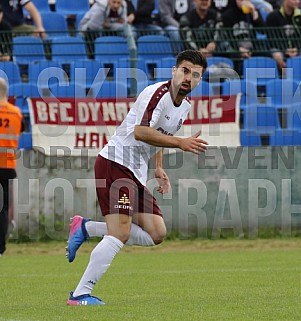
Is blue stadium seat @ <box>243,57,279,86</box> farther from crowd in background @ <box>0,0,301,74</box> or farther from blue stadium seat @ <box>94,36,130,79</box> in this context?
blue stadium seat @ <box>94,36,130,79</box>

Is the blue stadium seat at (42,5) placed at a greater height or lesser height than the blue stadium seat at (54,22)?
greater

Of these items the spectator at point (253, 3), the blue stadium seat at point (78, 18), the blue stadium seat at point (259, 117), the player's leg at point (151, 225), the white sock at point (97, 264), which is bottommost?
the blue stadium seat at point (259, 117)

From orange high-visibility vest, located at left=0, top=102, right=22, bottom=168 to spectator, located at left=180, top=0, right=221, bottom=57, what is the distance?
Answer: 3.73 metres

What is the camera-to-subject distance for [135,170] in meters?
8.19

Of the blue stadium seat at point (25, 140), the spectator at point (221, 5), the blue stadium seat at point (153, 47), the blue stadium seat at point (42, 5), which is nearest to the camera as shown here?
the blue stadium seat at point (25, 140)

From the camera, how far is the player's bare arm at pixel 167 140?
7.45 meters

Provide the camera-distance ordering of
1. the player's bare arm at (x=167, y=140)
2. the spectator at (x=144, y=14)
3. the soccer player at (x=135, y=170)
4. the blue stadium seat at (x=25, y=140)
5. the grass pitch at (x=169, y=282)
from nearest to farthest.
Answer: the grass pitch at (x=169, y=282), the player's bare arm at (x=167, y=140), the soccer player at (x=135, y=170), the blue stadium seat at (x=25, y=140), the spectator at (x=144, y=14)

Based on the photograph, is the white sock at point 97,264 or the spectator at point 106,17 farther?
the spectator at point 106,17

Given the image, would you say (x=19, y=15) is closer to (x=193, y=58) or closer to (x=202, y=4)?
(x=202, y=4)

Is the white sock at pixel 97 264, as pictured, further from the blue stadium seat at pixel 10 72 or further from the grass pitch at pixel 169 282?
the blue stadium seat at pixel 10 72

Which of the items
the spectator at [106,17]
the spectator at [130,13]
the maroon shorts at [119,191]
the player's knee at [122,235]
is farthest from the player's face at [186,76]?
the spectator at [130,13]

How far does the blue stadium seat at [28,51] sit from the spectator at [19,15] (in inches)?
30.7

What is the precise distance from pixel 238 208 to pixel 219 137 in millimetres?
1231

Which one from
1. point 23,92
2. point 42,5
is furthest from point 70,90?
point 42,5
